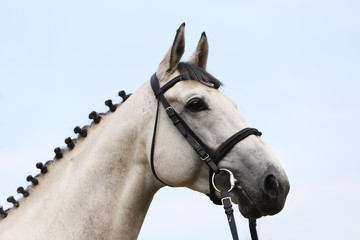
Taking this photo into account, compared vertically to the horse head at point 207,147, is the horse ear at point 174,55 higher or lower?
higher

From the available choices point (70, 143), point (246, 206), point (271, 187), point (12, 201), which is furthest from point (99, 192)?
point (271, 187)

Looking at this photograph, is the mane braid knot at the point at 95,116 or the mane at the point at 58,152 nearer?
the mane at the point at 58,152

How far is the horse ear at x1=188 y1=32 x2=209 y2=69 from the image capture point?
6625 millimetres

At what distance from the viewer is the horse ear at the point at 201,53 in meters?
6.62

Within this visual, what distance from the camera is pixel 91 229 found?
569cm

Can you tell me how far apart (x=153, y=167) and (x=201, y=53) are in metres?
1.77

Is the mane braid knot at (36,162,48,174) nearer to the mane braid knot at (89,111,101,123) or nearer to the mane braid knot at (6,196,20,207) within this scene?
the mane braid knot at (6,196,20,207)

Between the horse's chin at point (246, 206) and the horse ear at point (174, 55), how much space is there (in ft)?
5.65

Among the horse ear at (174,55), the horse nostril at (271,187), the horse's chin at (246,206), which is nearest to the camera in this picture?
the horse nostril at (271,187)

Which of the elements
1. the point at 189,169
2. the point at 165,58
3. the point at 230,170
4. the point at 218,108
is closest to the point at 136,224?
the point at 189,169

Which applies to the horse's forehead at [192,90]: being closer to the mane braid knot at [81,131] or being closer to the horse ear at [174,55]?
the horse ear at [174,55]

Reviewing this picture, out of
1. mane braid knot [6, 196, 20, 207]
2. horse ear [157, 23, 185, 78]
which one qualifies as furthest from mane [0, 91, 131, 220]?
horse ear [157, 23, 185, 78]

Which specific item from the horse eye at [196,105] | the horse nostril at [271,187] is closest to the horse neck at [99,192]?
the horse eye at [196,105]

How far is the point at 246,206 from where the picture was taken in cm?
557
